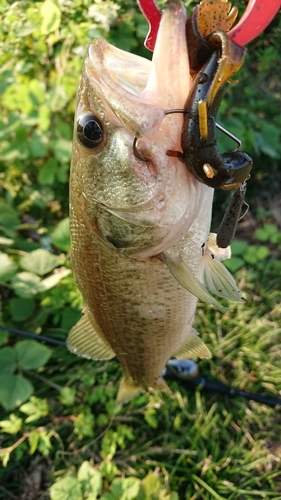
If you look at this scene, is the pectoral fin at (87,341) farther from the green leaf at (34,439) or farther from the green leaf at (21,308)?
the green leaf at (21,308)

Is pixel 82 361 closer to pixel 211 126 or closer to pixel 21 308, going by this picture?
pixel 21 308

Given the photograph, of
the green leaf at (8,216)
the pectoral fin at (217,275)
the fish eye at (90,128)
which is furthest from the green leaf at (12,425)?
the fish eye at (90,128)

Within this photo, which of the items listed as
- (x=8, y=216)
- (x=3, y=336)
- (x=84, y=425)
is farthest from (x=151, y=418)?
(x=8, y=216)

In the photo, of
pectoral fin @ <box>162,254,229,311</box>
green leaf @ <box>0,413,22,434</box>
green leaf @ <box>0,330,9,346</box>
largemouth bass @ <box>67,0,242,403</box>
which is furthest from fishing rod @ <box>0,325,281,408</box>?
pectoral fin @ <box>162,254,229,311</box>

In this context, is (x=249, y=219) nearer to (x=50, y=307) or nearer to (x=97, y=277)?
(x=50, y=307)

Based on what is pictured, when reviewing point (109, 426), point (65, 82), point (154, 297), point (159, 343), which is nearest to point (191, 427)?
point (109, 426)

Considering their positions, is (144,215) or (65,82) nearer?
(144,215)
